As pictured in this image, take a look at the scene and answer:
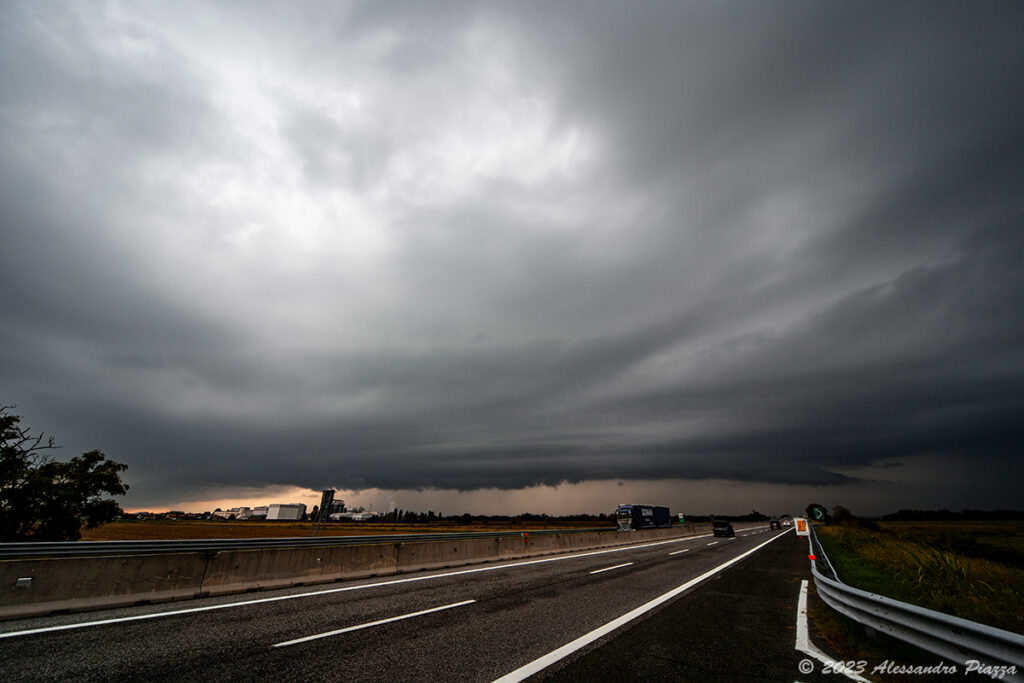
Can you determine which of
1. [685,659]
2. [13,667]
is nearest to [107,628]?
[13,667]

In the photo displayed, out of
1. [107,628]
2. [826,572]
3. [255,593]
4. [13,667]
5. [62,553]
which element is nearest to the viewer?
[13,667]

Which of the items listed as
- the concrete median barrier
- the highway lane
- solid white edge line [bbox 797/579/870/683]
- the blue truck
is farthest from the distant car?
solid white edge line [bbox 797/579/870/683]

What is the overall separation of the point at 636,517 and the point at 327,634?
4155 cm

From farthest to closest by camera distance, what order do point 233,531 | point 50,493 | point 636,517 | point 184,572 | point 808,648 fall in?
1. point 233,531
2. point 636,517
3. point 50,493
4. point 184,572
5. point 808,648

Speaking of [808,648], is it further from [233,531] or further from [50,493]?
[233,531]

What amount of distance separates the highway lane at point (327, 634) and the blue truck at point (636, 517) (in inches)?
1353

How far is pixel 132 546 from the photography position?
19.5 meters

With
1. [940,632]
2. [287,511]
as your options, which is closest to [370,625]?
[940,632]

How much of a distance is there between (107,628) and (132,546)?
17.5m

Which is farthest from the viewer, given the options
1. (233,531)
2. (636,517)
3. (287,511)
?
(287,511)

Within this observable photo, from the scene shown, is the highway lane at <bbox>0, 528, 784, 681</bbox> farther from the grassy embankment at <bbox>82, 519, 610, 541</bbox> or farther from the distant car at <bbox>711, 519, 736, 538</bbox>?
the distant car at <bbox>711, 519, 736, 538</bbox>

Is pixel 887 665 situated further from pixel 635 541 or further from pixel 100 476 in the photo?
pixel 100 476

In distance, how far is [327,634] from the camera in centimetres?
652

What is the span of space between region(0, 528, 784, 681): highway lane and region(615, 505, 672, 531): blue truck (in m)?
34.4
